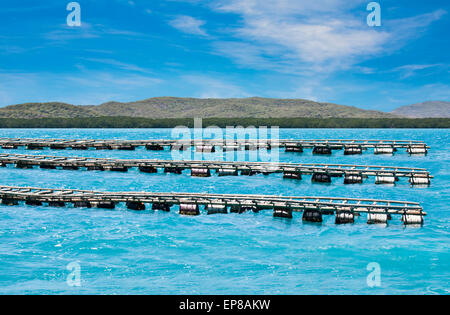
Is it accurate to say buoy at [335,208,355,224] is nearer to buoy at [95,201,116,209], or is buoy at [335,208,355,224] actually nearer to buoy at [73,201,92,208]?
buoy at [95,201,116,209]

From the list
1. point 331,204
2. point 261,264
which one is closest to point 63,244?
point 261,264

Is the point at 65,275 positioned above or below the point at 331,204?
below

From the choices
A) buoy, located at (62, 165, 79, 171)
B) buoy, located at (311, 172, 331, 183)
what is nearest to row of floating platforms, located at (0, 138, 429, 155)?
buoy, located at (62, 165, 79, 171)

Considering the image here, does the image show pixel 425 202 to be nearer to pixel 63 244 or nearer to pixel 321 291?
pixel 321 291

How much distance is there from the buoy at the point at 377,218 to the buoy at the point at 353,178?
13.9m

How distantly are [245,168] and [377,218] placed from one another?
1926cm

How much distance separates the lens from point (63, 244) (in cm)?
2320

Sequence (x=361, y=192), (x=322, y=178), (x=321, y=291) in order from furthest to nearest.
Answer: (x=322, y=178) → (x=361, y=192) → (x=321, y=291)

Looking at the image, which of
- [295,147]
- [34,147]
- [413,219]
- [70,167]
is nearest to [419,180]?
[413,219]

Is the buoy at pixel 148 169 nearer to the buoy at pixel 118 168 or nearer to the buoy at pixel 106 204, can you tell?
the buoy at pixel 118 168

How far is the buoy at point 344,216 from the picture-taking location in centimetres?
2530

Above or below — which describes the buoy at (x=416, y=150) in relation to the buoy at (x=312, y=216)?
above

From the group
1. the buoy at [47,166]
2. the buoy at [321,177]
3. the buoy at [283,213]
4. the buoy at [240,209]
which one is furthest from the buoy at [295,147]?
the buoy at [283,213]
